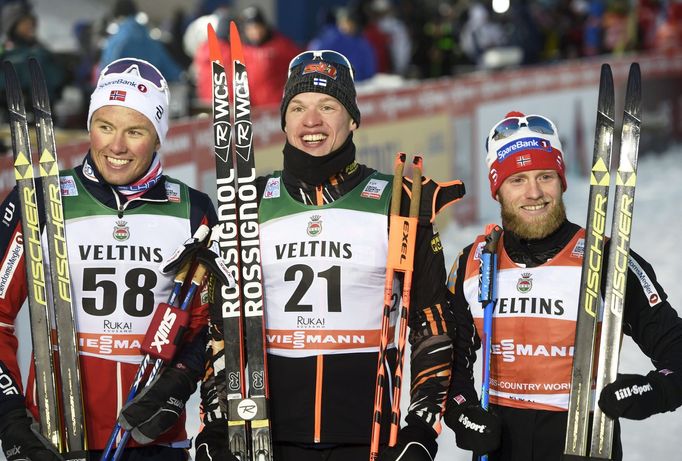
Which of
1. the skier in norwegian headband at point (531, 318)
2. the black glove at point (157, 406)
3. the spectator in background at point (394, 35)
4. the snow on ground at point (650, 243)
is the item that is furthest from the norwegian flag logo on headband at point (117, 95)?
the spectator in background at point (394, 35)

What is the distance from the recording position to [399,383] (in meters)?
3.56

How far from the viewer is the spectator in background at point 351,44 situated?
1315 cm

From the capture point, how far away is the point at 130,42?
10.0 metres

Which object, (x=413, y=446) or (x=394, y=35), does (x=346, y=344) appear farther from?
(x=394, y=35)

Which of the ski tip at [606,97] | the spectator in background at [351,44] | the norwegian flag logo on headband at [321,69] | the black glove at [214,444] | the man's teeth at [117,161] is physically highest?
the spectator in background at [351,44]

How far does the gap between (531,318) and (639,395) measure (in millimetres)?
442

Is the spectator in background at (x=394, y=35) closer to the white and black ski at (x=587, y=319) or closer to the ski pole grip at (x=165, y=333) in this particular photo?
the white and black ski at (x=587, y=319)

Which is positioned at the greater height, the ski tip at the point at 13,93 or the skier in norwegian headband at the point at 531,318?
the ski tip at the point at 13,93

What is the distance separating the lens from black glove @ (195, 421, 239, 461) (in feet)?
11.5

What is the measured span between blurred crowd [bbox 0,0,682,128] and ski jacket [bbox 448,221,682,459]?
6064 mm

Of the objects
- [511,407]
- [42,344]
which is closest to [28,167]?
[42,344]

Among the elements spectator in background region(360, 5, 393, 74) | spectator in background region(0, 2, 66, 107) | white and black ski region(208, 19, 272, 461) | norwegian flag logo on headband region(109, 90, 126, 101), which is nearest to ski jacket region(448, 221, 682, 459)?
white and black ski region(208, 19, 272, 461)

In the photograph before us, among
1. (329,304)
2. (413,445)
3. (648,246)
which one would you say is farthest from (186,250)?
(648,246)

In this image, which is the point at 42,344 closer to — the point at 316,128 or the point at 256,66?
the point at 316,128
